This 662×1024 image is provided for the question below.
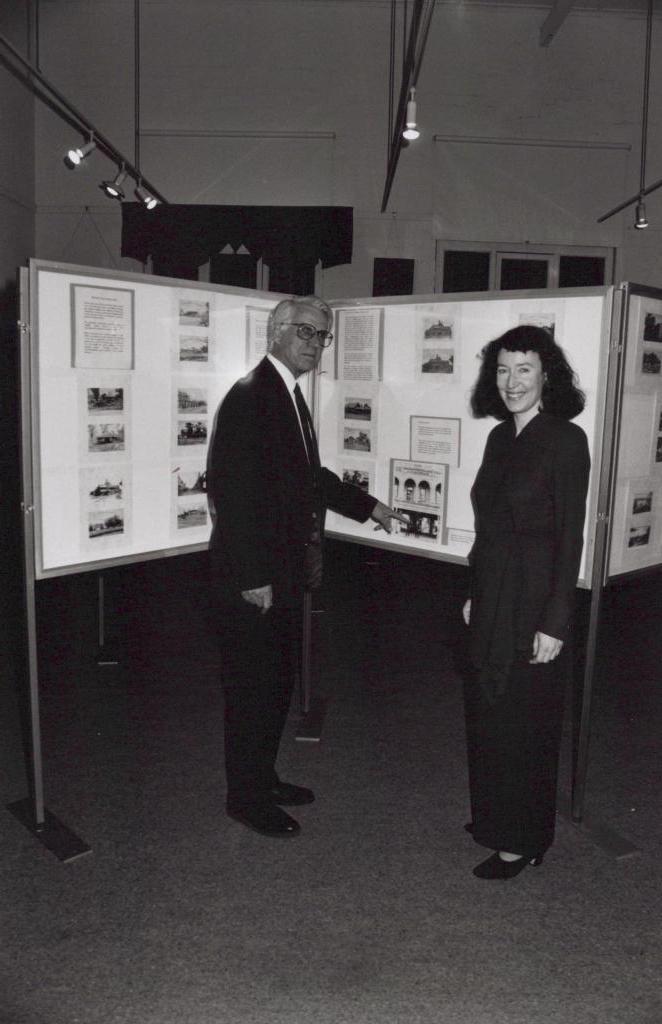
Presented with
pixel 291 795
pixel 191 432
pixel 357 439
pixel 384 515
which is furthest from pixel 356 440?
pixel 291 795

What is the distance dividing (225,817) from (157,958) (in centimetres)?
73

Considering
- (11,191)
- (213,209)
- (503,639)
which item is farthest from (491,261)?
(503,639)

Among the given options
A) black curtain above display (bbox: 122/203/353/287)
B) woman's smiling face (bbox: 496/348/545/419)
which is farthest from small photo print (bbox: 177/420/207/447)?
black curtain above display (bbox: 122/203/353/287)

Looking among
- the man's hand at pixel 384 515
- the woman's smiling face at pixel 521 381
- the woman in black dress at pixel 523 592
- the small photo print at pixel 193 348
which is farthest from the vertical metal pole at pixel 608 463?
the small photo print at pixel 193 348

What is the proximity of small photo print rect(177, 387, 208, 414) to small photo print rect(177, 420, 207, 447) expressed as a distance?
0.13ft

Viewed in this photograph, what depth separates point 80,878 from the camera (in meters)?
2.38

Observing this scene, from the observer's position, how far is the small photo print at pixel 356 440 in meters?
3.21

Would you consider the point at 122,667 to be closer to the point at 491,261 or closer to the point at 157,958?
the point at 157,958

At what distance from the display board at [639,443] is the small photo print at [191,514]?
4.60 ft

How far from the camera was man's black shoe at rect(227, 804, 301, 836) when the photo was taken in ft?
8.64

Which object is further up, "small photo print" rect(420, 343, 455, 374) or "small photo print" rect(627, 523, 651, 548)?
"small photo print" rect(420, 343, 455, 374)

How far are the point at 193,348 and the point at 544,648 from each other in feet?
5.03

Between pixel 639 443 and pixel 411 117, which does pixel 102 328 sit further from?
pixel 411 117

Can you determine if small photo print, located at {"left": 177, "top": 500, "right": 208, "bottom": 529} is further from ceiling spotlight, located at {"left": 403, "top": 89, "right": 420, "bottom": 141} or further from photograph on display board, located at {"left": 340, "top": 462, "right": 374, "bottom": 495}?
ceiling spotlight, located at {"left": 403, "top": 89, "right": 420, "bottom": 141}
